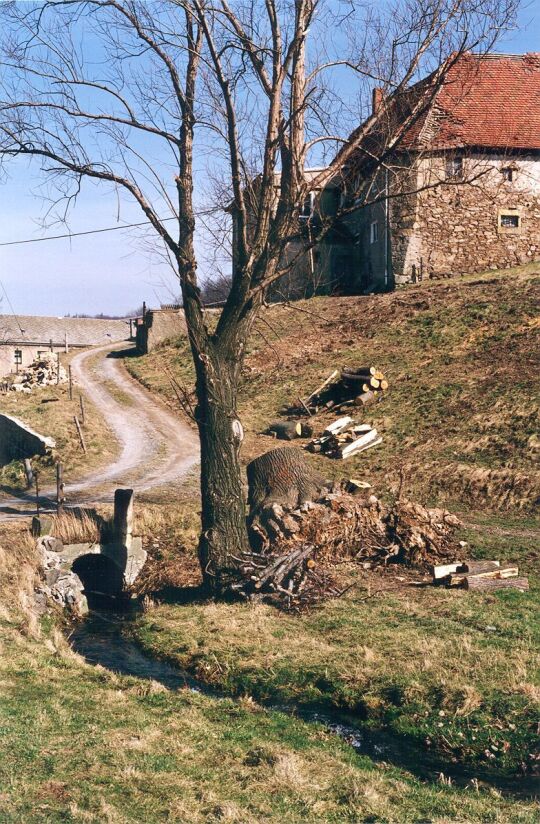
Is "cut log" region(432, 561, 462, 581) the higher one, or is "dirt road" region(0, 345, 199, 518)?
"dirt road" region(0, 345, 199, 518)

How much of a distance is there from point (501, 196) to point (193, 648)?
1225 inches

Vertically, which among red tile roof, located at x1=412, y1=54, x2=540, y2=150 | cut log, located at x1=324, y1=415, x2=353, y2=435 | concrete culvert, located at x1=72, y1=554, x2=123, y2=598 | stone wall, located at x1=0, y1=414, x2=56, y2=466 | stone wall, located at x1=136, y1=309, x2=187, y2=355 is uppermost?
red tile roof, located at x1=412, y1=54, x2=540, y2=150

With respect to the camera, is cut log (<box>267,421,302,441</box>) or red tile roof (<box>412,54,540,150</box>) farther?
red tile roof (<box>412,54,540,150</box>)

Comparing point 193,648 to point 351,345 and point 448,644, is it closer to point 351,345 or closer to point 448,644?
point 448,644

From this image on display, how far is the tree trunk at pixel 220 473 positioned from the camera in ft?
41.4

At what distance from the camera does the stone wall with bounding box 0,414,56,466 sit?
25.1 metres

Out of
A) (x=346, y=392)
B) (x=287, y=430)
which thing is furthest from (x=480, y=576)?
(x=346, y=392)

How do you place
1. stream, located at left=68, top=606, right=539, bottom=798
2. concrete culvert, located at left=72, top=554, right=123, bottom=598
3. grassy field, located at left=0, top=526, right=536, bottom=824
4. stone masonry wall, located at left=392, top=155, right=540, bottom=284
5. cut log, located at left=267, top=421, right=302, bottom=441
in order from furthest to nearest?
stone masonry wall, located at left=392, top=155, right=540, bottom=284, cut log, located at left=267, top=421, right=302, bottom=441, concrete culvert, located at left=72, top=554, right=123, bottom=598, stream, located at left=68, top=606, right=539, bottom=798, grassy field, located at left=0, top=526, right=536, bottom=824

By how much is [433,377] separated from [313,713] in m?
18.1

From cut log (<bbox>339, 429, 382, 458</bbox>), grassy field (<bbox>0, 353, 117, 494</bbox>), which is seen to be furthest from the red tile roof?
grassy field (<bbox>0, 353, 117, 494</bbox>)

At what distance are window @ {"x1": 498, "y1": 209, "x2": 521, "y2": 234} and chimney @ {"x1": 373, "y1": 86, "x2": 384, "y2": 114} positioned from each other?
25350mm

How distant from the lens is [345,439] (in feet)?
75.7

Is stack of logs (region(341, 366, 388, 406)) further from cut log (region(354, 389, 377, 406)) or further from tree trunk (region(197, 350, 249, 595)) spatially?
tree trunk (region(197, 350, 249, 595))

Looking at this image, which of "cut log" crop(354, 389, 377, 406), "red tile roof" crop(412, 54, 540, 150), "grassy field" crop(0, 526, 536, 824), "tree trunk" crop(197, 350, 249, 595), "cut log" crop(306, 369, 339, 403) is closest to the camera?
"grassy field" crop(0, 526, 536, 824)
